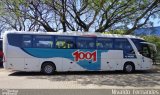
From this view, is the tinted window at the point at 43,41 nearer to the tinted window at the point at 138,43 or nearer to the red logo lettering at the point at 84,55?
the red logo lettering at the point at 84,55

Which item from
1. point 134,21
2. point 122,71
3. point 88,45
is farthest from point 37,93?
point 134,21

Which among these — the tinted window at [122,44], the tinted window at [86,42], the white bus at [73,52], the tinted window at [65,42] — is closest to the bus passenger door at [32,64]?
the white bus at [73,52]

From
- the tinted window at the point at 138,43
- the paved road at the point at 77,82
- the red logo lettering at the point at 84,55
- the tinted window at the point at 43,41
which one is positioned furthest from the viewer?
the tinted window at the point at 138,43

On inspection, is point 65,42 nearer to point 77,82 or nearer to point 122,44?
point 122,44

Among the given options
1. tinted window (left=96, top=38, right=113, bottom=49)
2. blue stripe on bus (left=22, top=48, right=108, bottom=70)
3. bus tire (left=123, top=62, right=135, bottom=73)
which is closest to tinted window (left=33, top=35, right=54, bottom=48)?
blue stripe on bus (left=22, top=48, right=108, bottom=70)

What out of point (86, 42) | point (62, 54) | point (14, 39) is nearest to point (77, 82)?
point (62, 54)

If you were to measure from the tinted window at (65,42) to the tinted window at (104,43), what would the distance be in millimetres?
1694

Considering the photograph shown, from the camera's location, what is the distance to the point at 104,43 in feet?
61.5

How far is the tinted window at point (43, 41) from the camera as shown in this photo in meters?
17.5

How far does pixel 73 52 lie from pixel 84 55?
0.78 metres

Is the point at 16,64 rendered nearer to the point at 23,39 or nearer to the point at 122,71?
the point at 23,39

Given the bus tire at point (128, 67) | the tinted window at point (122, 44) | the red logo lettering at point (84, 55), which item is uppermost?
the tinted window at point (122, 44)

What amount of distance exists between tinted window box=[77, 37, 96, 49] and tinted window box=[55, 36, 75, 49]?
402mm

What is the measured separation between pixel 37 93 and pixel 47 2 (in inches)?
454
